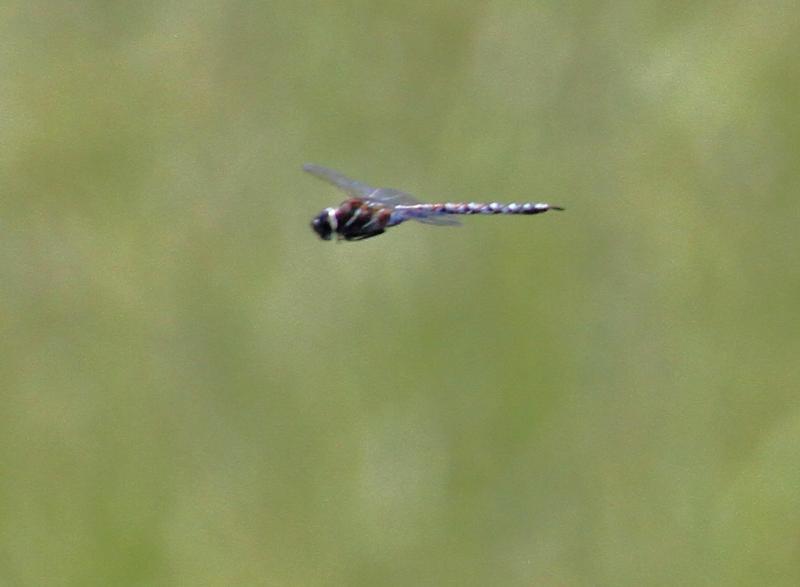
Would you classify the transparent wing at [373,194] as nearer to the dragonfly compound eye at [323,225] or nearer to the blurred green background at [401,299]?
the dragonfly compound eye at [323,225]

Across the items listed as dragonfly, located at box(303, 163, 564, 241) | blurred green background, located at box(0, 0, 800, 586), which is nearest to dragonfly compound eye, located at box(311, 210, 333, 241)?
dragonfly, located at box(303, 163, 564, 241)

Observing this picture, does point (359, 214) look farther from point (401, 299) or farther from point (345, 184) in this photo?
point (401, 299)

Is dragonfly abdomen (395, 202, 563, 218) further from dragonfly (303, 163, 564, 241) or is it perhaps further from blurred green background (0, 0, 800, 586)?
blurred green background (0, 0, 800, 586)

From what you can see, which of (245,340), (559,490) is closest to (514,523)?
(559,490)

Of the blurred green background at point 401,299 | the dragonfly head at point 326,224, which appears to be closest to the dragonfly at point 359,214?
the dragonfly head at point 326,224

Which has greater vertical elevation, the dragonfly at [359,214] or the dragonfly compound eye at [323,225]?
the dragonfly at [359,214]

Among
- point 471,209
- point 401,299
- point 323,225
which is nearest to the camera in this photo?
point 323,225

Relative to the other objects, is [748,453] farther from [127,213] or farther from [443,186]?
[127,213]

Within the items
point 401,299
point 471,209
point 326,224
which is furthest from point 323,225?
point 401,299
